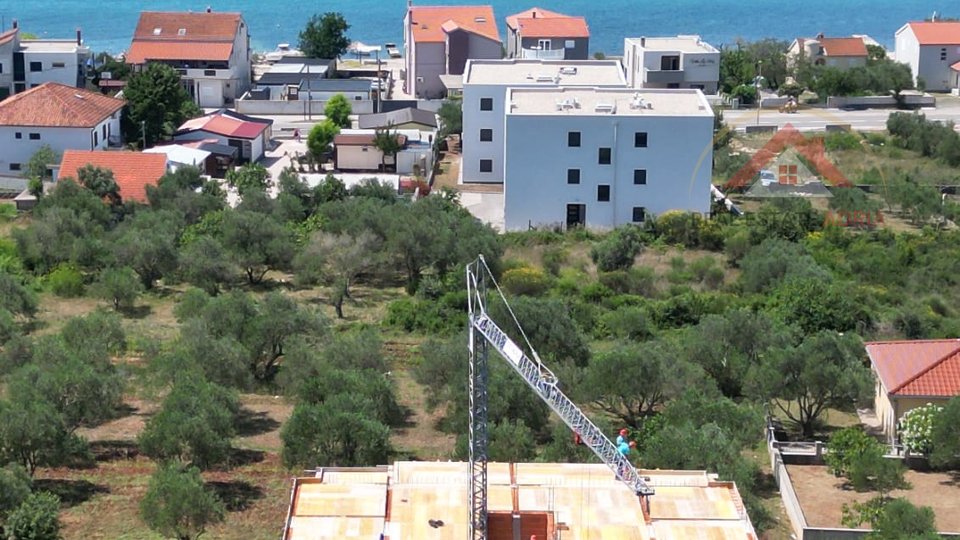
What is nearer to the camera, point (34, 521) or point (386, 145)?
point (34, 521)

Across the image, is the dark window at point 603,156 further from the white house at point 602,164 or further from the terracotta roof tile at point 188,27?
the terracotta roof tile at point 188,27

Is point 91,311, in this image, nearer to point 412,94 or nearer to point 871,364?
point 871,364

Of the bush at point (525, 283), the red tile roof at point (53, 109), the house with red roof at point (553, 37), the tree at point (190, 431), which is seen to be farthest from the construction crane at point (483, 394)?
the house with red roof at point (553, 37)

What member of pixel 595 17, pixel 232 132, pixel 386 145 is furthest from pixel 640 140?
pixel 595 17

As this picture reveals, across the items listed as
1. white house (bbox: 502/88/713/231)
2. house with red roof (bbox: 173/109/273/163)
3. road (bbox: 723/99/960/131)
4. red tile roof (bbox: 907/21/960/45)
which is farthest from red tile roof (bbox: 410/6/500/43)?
white house (bbox: 502/88/713/231)

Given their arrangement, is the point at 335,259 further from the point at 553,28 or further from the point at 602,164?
the point at 553,28
